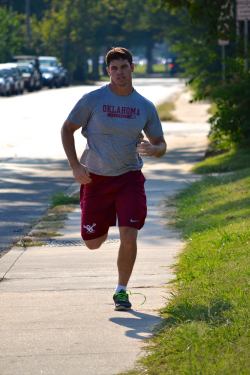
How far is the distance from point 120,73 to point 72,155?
70 cm

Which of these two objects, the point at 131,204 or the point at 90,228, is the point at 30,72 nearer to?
the point at 90,228

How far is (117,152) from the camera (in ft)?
29.8

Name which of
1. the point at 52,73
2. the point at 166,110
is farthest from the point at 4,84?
the point at 52,73

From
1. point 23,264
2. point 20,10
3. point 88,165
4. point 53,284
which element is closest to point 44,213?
point 23,264

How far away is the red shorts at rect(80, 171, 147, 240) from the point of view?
904 centimetres

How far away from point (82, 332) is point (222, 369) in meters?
1.77

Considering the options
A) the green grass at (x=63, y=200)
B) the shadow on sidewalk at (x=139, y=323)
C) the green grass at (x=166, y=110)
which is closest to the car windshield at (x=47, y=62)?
the green grass at (x=166, y=110)

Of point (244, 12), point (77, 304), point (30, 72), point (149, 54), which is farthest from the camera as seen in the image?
point (149, 54)

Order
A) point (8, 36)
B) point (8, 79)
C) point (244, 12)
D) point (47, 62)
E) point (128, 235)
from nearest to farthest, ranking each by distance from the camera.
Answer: point (128, 235)
point (244, 12)
point (8, 79)
point (8, 36)
point (47, 62)

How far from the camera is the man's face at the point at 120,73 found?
29.3ft

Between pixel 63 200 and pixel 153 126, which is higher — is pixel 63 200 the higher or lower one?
the lower one

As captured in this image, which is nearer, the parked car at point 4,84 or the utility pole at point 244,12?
the utility pole at point 244,12

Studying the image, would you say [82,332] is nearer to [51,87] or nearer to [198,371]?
[198,371]

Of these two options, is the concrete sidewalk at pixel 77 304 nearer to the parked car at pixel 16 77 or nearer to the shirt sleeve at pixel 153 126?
the shirt sleeve at pixel 153 126
